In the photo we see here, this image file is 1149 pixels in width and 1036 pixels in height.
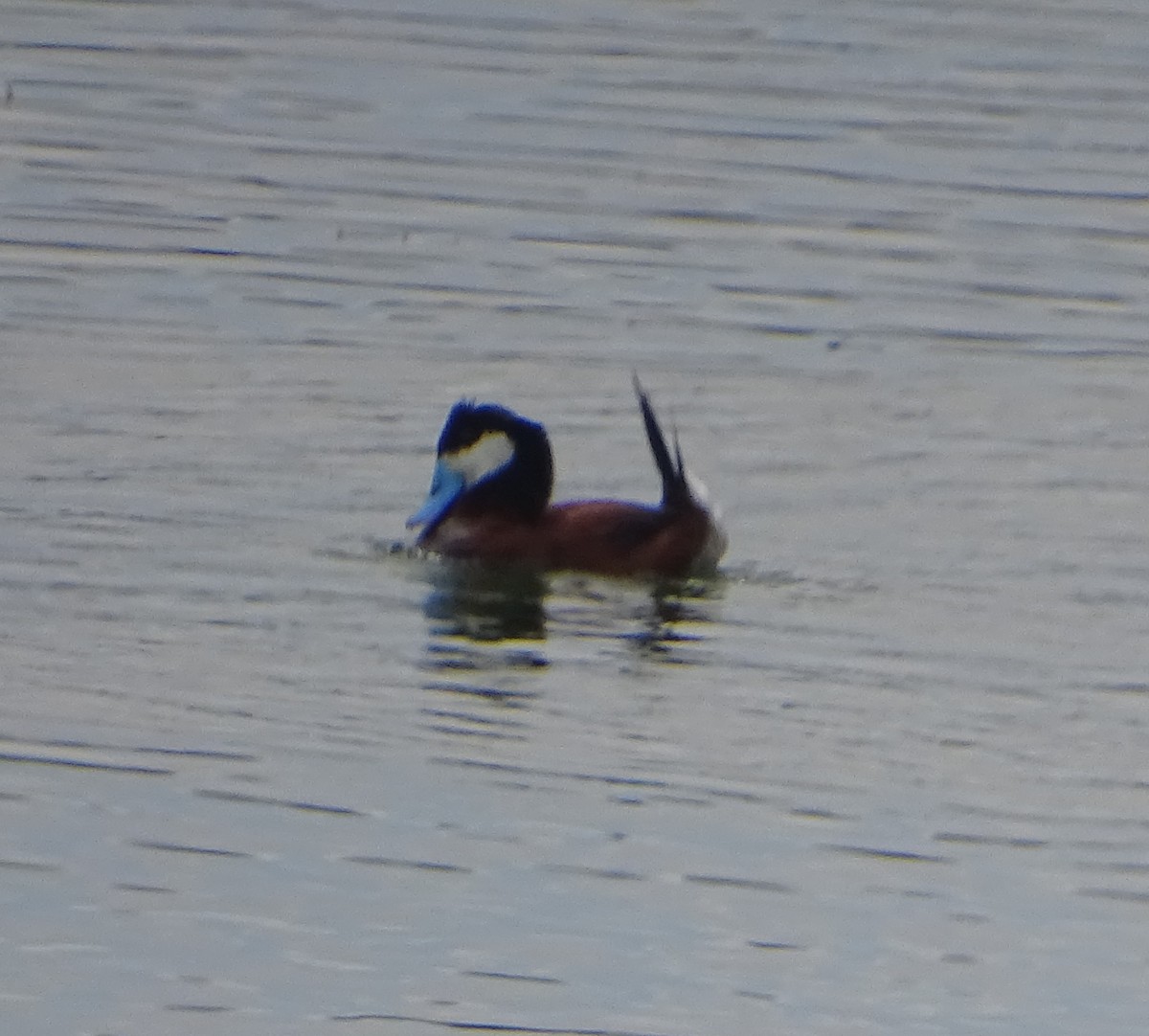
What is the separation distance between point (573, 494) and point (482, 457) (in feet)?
3.70

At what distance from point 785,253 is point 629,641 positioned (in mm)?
6211

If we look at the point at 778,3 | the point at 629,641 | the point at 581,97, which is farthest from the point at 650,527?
the point at 778,3

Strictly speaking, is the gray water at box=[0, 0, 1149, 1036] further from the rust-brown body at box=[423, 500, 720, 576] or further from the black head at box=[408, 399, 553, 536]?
the black head at box=[408, 399, 553, 536]

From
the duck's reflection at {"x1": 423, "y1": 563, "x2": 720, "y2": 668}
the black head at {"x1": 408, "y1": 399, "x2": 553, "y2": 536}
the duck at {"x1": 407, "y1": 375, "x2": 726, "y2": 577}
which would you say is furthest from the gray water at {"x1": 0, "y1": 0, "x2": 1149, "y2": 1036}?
the black head at {"x1": 408, "y1": 399, "x2": 553, "y2": 536}

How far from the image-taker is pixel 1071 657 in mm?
10742

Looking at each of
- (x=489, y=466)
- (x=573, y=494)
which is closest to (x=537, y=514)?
(x=489, y=466)

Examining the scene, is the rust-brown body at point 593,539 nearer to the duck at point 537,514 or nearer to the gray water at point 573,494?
the duck at point 537,514

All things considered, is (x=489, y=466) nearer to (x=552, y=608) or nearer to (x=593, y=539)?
(x=593, y=539)

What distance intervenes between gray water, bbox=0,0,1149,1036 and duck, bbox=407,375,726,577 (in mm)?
160

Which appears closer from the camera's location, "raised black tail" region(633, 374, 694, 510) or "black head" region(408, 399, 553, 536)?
"raised black tail" region(633, 374, 694, 510)

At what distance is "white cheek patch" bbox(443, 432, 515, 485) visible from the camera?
12273mm

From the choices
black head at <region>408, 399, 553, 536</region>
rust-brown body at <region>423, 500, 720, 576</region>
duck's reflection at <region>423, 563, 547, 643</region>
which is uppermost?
black head at <region>408, 399, 553, 536</region>

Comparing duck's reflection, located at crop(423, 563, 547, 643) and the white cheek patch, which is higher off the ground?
the white cheek patch

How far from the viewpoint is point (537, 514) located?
12.3 m
